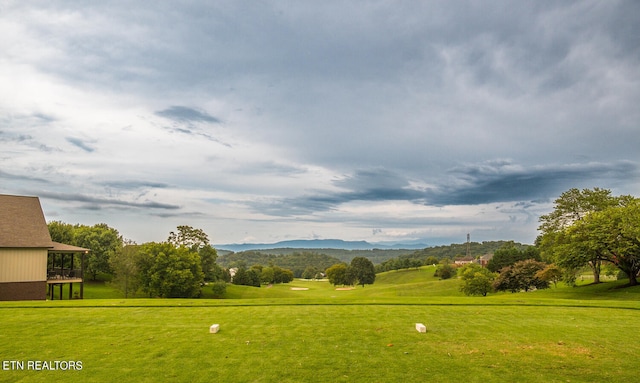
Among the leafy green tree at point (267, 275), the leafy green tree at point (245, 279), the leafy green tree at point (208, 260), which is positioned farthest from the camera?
the leafy green tree at point (267, 275)

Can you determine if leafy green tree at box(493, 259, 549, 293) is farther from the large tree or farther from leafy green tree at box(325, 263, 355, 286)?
leafy green tree at box(325, 263, 355, 286)

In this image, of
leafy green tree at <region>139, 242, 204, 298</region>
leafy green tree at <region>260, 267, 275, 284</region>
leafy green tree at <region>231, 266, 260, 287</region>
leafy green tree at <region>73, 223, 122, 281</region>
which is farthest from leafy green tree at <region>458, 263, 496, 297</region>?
leafy green tree at <region>260, 267, 275, 284</region>

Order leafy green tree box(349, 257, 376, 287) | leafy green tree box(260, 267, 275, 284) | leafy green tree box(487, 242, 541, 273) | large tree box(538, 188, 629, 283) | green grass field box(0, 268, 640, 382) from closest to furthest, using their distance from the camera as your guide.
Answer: green grass field box(0, 268, 640, 382) → large tree box(538, 188, 629, 283) → leafy green tree box(487, 242, 541, 273) → leafy green tree box(349, 257, 376, 287) → leafy green tree box(260, 267, 275, 284)

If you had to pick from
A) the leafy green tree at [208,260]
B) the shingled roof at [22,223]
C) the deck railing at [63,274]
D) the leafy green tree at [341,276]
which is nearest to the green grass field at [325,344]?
the shingled roof at [22,223]

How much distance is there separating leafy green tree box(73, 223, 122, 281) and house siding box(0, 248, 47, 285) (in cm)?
2300

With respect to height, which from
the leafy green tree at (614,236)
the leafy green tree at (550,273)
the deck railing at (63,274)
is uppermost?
the leafy green tree at (614,236)

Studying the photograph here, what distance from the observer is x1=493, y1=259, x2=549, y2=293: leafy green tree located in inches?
1794

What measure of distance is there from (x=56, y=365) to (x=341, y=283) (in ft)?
296

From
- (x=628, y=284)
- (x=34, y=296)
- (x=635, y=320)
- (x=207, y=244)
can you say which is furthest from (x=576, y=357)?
(x=207, y=244)

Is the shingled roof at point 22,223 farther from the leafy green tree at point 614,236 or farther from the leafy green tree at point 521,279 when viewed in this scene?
the leafy green tree at point 521,279

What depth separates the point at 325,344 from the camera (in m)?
10.4

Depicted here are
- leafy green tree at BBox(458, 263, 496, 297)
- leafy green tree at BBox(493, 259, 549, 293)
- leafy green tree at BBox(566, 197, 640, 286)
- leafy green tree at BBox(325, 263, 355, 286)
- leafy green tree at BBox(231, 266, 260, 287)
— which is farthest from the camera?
leafy green tree at BBox(325, 263, 355, 286)

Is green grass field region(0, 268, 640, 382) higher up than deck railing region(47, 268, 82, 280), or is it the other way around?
green grass field region(0, 268, 640, 382)

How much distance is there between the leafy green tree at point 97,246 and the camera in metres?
51.9
